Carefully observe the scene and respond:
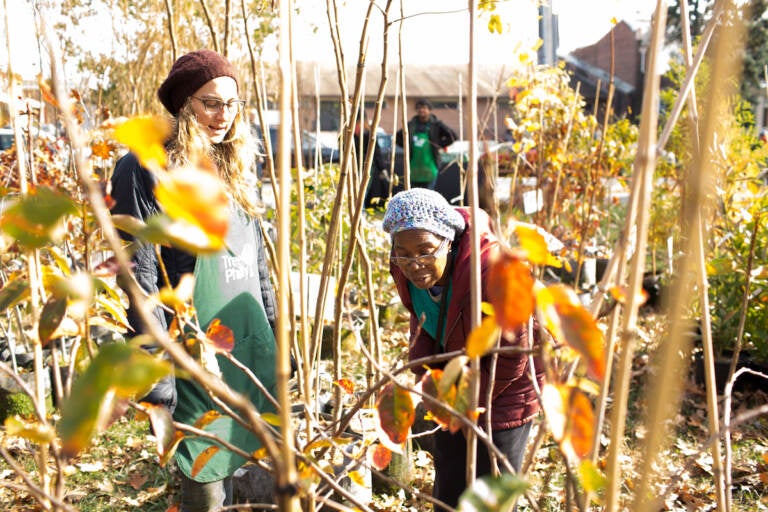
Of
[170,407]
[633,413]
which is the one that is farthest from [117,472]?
[633,413]

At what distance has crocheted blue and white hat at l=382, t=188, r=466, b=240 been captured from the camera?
5.66 ft

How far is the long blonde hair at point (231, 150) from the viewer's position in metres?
1.80

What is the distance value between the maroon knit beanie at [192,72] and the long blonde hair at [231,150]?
0.11 ft

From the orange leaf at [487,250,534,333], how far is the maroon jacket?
968 millimetres

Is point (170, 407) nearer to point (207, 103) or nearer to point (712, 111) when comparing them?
point (207, 103)

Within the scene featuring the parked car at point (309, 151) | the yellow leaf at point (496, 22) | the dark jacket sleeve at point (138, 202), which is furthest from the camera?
the parked car at point (309, 151)

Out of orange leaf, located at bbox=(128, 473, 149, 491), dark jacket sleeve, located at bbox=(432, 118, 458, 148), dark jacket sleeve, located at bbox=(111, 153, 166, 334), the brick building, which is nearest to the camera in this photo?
dark jacket sleeve, located at bbox=(111, 153, 166, 334)

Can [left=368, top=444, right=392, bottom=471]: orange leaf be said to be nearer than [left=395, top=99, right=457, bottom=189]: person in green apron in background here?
Yes

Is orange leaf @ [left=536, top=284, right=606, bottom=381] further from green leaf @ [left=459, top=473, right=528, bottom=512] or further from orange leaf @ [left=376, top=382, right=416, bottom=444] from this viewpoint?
orange leaf @ [left=376, top=382, right=416, bottom=444]

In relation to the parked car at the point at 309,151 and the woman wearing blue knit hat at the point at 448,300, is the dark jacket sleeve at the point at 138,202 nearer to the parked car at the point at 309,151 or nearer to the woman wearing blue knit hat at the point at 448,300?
the parked car at the point at 309,151

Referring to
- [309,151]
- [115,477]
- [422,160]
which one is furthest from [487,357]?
[422,160]

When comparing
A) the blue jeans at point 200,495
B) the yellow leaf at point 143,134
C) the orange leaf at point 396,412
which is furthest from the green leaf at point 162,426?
the blue jeans at point 200,495

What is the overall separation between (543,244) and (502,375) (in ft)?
3.90

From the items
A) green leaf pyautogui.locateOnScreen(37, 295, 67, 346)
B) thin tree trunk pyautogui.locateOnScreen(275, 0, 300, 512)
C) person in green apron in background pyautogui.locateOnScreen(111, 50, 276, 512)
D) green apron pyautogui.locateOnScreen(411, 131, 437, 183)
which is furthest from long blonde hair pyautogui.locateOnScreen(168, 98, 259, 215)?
green apron pyautogui.locateOnScreen(411, 131, 437, 183)
